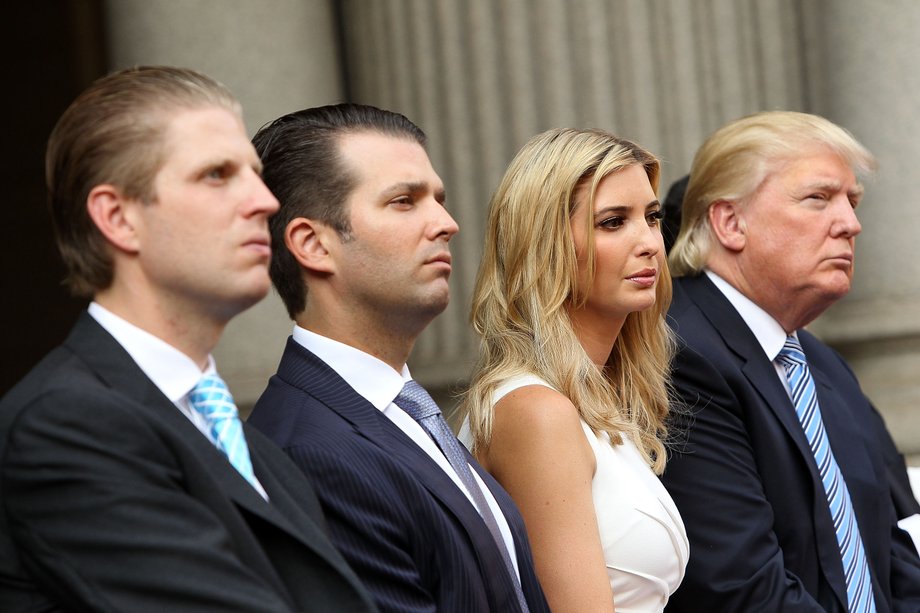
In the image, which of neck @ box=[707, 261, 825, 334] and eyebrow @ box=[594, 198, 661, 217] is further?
neck @ box=[707, 261, 825, 334]

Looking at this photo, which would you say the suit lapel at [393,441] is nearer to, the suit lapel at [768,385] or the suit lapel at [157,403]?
the suit lapel at [157,403]

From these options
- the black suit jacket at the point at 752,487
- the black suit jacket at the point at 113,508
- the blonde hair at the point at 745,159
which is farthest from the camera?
the blonde hair at the point at 745,159

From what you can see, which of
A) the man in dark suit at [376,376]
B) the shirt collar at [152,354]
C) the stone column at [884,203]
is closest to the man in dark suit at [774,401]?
the man in dark suit at [376,376]

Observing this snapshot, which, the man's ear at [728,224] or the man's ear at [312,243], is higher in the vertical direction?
the man's ear at [312,243]

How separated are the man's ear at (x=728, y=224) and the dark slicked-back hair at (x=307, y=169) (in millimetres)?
1315

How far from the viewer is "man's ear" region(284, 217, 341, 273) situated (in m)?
2.61

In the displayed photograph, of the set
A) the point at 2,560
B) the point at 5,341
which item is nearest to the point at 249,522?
the point at 2,560

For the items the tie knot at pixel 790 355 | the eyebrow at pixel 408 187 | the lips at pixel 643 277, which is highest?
the eyebrow at pixel 408 187

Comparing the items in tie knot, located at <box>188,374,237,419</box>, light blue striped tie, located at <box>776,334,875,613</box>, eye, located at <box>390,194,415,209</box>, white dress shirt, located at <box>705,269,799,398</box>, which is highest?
eye, located at <box>390,194,415,209</box>

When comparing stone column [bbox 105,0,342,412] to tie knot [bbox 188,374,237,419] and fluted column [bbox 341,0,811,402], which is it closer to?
fluted column [bbox 341,0,811,402]

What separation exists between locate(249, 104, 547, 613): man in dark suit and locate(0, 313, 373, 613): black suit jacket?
430mm

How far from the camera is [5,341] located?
7.26 metres

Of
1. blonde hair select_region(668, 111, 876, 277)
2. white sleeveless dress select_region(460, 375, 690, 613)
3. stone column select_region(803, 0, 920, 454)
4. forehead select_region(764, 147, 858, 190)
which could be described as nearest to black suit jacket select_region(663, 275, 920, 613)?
blonde hair select_region(668, 111, 876, 277)

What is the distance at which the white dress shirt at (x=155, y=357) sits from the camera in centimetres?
197
